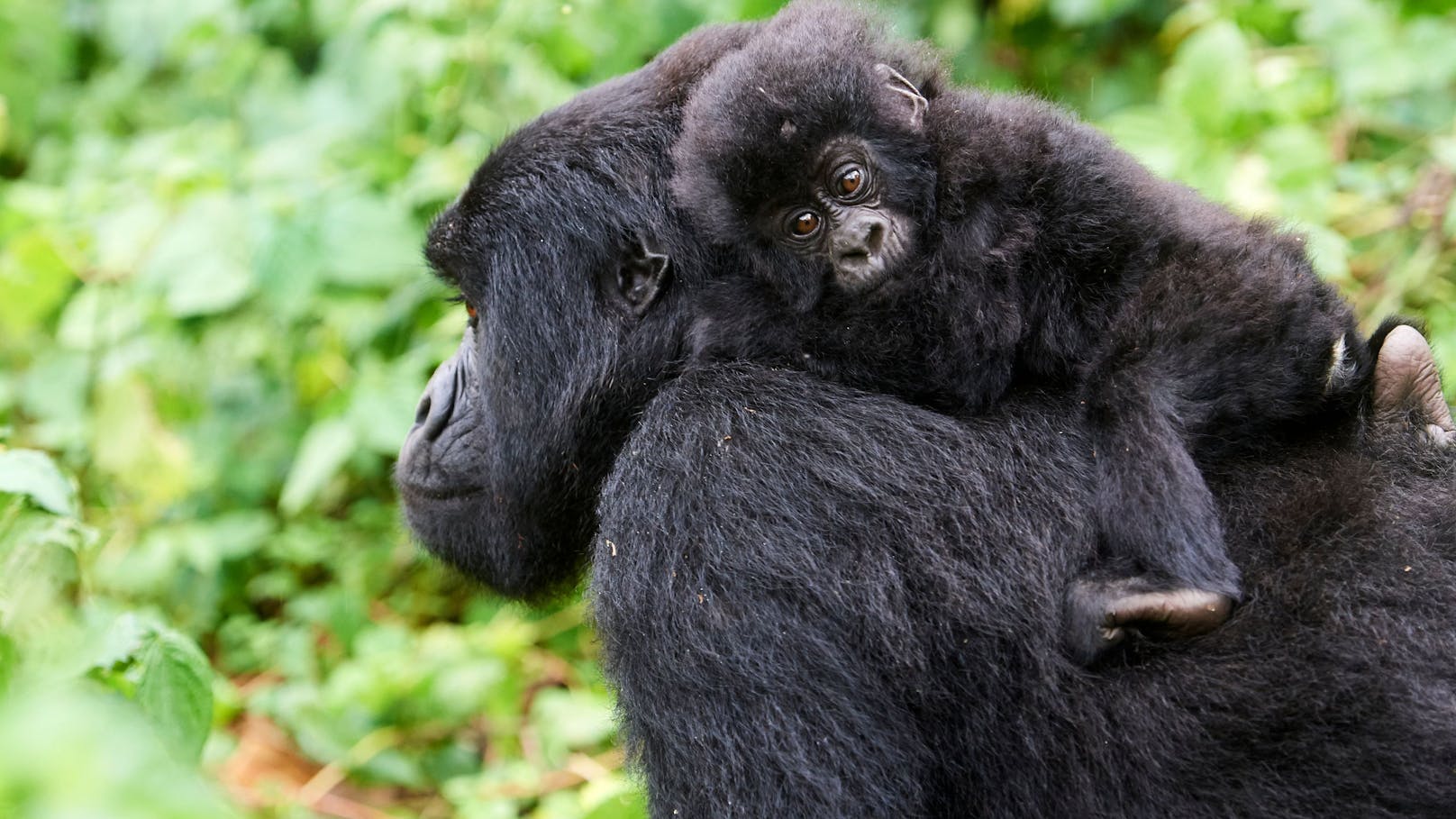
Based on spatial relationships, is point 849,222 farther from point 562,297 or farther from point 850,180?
point 562,297

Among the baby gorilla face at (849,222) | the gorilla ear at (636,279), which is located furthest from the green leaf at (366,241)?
the baby gorilla face at (849,222)

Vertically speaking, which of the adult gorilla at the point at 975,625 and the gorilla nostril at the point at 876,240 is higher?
the gorilla nostril at the point at 876,240

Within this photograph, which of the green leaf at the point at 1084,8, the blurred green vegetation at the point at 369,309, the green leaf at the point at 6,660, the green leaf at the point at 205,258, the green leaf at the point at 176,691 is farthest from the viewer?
the green leaf at the point at 1084,8

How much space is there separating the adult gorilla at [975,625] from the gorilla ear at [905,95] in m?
0.52

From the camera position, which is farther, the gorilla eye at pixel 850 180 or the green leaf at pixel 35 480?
the gorilla eye at pixel 850 180

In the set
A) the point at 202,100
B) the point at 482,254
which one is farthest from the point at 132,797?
the point at 202,100

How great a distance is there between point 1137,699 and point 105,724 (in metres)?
1.64

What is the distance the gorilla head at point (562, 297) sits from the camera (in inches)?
97.7

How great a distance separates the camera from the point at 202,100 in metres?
6.29

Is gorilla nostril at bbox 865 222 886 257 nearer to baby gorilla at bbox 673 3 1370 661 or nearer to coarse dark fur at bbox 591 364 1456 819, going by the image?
baby gorilla at bbox 673 3 1370 661

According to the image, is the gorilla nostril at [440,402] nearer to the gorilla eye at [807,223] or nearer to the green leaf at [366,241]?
the gorilla eye at [807,223]

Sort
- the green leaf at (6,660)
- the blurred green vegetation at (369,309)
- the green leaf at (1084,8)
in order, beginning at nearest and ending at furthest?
the green leaf at (6,660), the blurred green vegetation at (369,309), the green leaf at (1084,8)

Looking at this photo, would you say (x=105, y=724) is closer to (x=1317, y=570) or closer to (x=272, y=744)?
(x=1317, y=570)

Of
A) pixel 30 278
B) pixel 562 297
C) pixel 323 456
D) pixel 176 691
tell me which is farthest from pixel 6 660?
pixel 30 278
